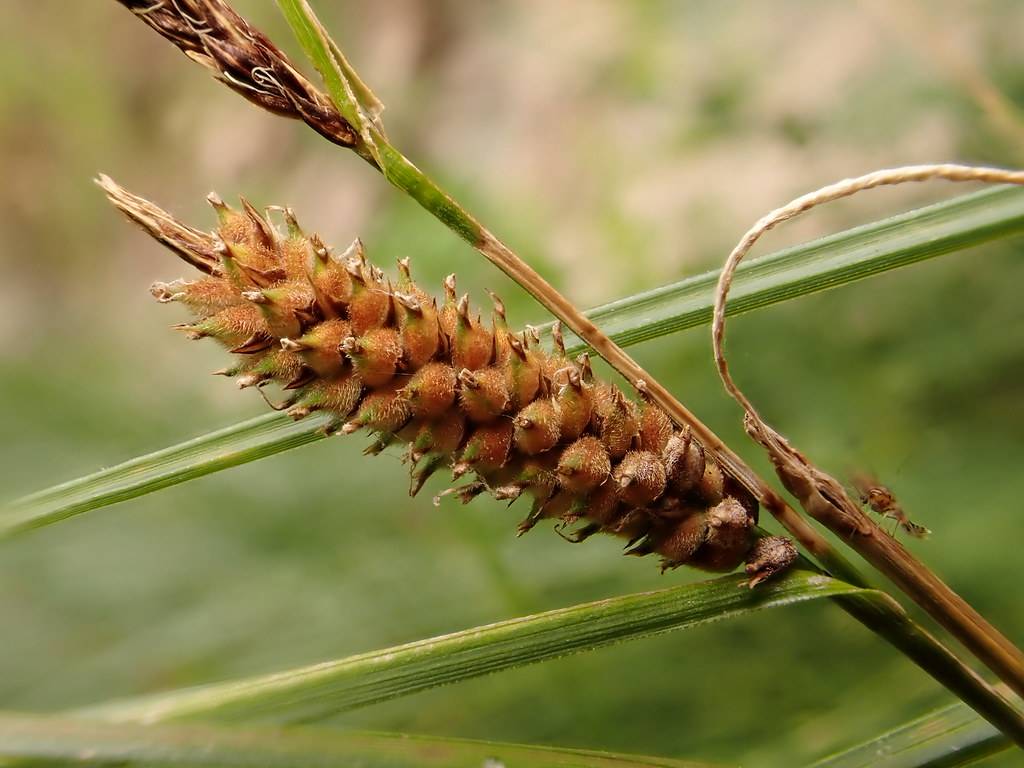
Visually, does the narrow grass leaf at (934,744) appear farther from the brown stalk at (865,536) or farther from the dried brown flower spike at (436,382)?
the dried brown flower spike at (436,382)

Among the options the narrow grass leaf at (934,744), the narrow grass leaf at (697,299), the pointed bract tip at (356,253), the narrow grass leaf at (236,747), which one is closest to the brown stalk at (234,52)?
the pointed bract tip at (356,253)

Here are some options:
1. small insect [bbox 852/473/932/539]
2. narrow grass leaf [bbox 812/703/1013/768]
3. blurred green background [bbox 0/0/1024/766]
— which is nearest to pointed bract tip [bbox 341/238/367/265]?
blurred green background [bbox 0/0/1024/766]

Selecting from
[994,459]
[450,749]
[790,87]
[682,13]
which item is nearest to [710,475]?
[450,749]

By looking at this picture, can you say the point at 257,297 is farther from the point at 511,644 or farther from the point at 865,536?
the point at 865,536

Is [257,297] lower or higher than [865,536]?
higher

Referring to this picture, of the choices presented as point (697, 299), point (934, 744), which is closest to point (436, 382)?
point (697, 299)

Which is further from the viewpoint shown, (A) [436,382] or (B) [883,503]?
(B) [883,503]
